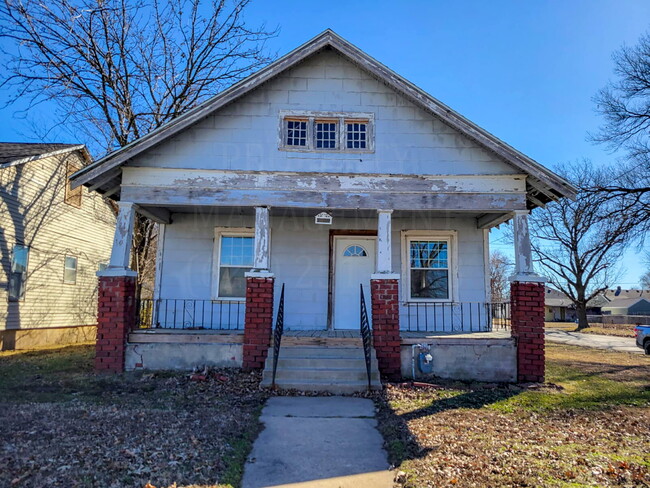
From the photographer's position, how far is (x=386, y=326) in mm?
8305

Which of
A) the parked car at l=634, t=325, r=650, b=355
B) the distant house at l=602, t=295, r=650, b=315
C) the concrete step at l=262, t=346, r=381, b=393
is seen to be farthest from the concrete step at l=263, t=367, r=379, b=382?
the distant house at l=602, t=295, r=650, b=315

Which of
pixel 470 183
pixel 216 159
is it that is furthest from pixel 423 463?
pixel 216 159

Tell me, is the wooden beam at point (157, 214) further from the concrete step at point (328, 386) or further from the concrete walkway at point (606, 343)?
the concrete walkway at point (606, 343)

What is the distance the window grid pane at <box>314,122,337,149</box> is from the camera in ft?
29.8

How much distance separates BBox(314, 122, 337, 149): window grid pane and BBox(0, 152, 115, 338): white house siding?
379 inches

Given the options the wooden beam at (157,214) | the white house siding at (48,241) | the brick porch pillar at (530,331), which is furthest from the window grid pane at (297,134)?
the white house siding at (48,241)

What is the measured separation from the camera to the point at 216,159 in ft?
29.0

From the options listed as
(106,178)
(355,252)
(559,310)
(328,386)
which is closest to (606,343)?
(355,252)

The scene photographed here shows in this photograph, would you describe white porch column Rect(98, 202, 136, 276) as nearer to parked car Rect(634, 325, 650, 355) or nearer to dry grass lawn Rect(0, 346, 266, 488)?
dry grass lawn Rect(0, 346, 266, 488)

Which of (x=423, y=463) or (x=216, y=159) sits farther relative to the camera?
(x=216, y=159)

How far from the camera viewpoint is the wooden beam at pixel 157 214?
9.52 m

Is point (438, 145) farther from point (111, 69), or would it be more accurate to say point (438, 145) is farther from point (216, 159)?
point (111, 69)

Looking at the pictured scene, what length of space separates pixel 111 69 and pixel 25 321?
8631mm

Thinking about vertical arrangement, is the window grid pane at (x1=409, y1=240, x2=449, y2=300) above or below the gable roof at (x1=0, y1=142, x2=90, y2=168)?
below
